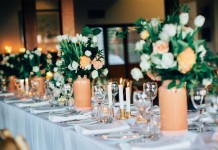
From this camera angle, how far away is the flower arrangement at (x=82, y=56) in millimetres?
4180

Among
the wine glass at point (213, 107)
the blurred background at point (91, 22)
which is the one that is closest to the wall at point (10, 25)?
the blurred background at point (91, 22)

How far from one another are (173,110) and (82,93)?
4.97 feet

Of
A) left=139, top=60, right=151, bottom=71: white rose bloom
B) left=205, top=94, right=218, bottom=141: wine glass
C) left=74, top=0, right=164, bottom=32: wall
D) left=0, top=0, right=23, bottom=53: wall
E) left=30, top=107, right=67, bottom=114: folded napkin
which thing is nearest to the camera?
left=205, top=94, right=218, bottom=141: wine glass

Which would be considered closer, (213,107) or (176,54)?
(213,107)

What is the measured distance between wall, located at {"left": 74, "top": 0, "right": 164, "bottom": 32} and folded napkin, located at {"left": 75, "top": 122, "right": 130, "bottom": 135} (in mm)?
11659

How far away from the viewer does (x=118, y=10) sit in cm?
1511

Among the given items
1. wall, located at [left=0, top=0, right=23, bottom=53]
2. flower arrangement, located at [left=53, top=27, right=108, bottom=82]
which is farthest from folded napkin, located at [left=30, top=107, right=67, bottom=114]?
wall, located at [left=0, top=0, right=23, bottom=53]

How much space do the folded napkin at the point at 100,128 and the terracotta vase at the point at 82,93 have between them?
111cm

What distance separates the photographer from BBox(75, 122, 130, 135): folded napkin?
2.91 m

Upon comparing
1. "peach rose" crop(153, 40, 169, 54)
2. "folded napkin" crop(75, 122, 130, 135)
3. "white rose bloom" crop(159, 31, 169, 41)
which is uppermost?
"white rose bloom" crop(159, 31, 169, 41)

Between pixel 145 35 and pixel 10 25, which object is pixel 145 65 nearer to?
pixel 145 35

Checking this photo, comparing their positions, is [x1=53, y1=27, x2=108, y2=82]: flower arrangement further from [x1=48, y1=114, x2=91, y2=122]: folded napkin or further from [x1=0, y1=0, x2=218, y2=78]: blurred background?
[x1=0, y1=0, x2=218, y2=78]: blurred background

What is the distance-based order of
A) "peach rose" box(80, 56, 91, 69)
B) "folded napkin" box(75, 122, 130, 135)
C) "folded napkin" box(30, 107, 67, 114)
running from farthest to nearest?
1. "folded napkin" box(30, 107, 67, 114)
2. "peach rose" box(80, 56, 91, 69)
3. "folded napkin" box(75, 122, 130, 135)

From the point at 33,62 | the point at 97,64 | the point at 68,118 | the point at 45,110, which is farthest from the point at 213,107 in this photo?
the point at 33,62
